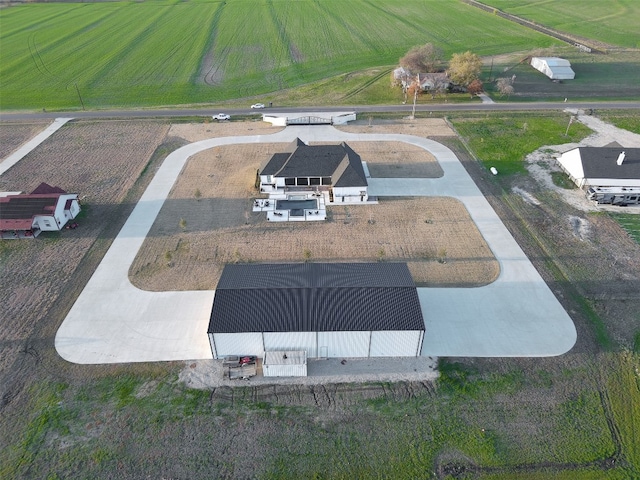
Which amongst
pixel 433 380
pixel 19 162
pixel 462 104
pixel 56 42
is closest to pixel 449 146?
pixel 462 104

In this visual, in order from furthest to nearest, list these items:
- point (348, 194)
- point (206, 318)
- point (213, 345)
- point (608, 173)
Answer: point (608, 173) → point (348, 194) → point (206, 318) → point (213, 345)

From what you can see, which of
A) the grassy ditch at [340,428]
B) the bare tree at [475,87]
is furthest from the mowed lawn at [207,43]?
the grassy ditch at [340,428]

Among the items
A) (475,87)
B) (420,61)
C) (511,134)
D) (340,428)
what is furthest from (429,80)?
(340,428)

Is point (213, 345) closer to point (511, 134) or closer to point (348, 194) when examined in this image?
point (348, 194)

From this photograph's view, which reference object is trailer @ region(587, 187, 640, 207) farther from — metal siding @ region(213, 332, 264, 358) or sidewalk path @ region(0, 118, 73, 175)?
sidewalk path @ region(0, 118, 73, 175)

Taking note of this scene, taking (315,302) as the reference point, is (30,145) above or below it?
below

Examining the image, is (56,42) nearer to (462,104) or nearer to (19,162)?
(19,162)
